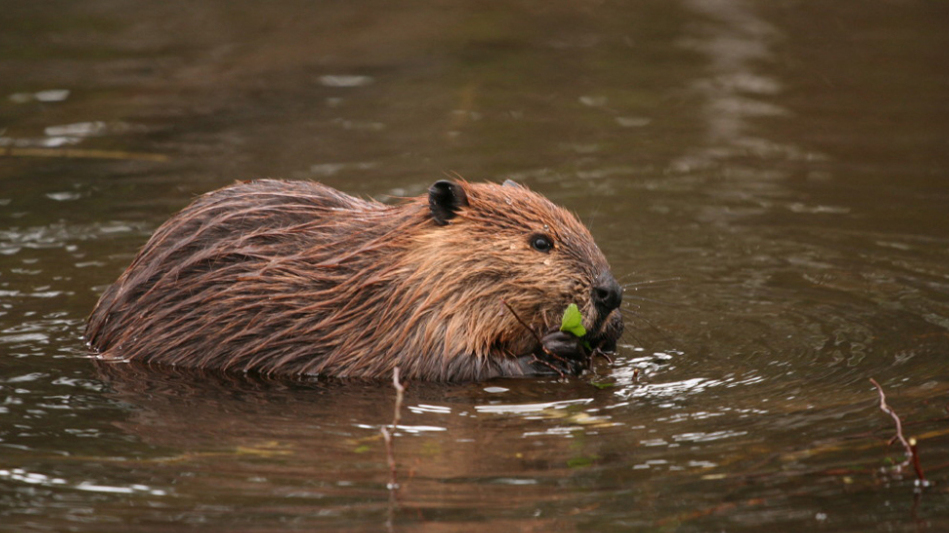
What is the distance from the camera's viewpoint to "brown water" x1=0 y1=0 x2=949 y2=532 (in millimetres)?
4383

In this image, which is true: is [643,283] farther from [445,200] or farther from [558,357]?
[445,200]

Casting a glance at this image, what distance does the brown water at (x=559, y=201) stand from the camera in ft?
14.4

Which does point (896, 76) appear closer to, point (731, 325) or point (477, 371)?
point (731, 325)

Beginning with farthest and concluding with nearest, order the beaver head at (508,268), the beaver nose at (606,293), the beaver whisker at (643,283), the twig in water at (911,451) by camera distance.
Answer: the beaver whisker at (643,283)
the beaver head at (508,268)
the beaver nose at (606,293)
the twig in water at (911,451)

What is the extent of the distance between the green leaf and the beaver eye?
11.5 inches

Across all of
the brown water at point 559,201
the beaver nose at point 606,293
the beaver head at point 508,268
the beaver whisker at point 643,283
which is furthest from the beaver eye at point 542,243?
the beaver whisker at point 643,283

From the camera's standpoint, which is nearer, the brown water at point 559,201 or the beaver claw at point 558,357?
the brown water at point 559,201

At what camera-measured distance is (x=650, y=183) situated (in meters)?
9.00

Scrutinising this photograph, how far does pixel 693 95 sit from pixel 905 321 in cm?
528

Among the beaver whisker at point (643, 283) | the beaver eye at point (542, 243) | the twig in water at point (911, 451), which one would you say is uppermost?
the beaver eye at point (542, 243)

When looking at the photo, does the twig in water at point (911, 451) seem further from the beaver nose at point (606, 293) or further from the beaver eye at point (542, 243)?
the beaver eye at point (542, 243)

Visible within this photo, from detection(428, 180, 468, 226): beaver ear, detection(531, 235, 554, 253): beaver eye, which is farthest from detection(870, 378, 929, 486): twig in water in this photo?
detection(428, 180, 468, 226): beaver ear

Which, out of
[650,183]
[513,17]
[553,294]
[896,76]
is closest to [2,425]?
[553,294]

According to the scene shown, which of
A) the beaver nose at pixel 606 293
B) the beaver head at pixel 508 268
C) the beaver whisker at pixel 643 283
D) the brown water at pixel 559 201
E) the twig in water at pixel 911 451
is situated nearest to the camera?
the twig in water at pixel 911 451
